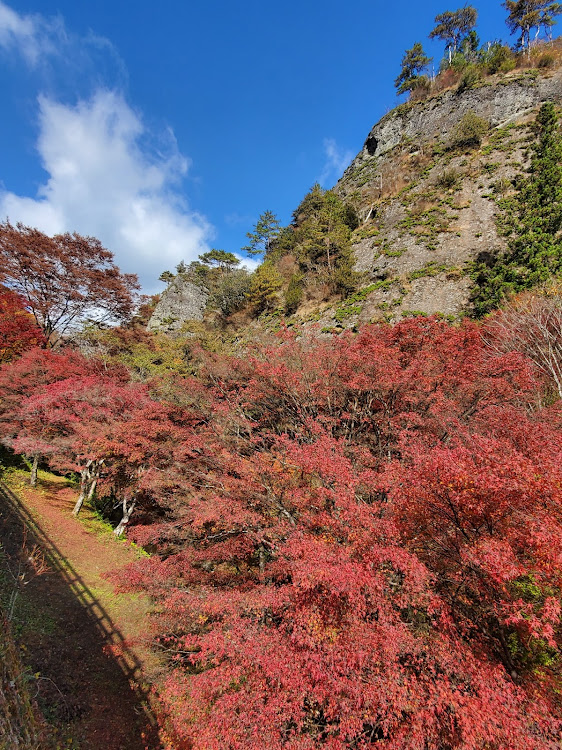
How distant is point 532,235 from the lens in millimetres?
18375

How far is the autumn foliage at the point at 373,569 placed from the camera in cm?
431

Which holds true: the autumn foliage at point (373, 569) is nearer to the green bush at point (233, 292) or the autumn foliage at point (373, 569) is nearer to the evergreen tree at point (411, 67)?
the green bush at point (233, 292)

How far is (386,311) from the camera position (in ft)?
68.5

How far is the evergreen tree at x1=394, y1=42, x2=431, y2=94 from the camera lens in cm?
3741

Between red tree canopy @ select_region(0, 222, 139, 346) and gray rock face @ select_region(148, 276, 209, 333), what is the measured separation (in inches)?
361

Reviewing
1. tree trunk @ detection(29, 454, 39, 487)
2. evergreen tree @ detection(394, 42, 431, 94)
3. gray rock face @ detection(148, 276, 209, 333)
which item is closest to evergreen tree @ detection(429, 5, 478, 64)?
evergreen tree @ detection(394, 42, 431, 94)

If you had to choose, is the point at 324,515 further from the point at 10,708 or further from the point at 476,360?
the point at 476,360

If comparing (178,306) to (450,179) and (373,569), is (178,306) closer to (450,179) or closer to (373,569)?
(450,179)

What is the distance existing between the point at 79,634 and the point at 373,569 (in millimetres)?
8458

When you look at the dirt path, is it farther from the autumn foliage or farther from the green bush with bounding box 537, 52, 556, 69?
the green bush with bounding box 537, 52, 556, 69

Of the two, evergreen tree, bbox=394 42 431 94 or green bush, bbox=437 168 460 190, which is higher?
evergreen tree, bbox=394 42 431 94

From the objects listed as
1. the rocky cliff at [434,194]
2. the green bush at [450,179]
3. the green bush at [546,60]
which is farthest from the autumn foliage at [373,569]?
the green bush at [546,60]

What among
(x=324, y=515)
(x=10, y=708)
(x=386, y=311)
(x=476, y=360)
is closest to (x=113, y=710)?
(x=10, y=708)

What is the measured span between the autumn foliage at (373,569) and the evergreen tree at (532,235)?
301 inches
